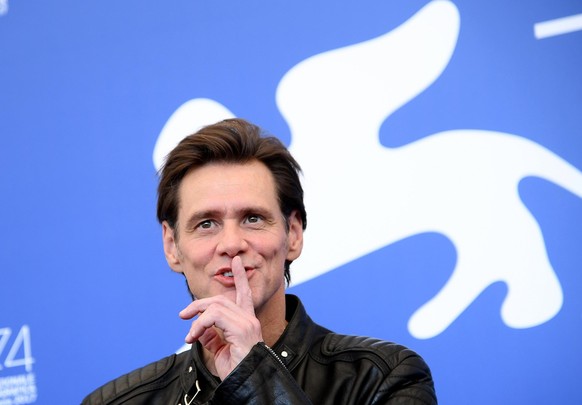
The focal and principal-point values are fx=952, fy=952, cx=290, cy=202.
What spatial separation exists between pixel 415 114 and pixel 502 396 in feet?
3.15

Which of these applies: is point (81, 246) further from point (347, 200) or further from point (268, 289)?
point (268, 289)

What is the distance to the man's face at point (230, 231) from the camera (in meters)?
2.06

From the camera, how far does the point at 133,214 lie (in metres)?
3.19

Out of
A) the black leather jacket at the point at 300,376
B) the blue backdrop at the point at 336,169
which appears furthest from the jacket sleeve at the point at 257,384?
the blue backdrop at the point at 336,169

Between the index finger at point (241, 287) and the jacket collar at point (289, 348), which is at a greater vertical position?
the index finger at point (241, 287)

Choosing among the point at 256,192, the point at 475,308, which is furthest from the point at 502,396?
the point at 256,192

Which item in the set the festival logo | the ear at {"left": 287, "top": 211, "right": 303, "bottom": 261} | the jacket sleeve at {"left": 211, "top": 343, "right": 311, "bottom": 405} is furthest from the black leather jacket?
the festival logo

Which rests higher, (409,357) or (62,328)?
(62,328)

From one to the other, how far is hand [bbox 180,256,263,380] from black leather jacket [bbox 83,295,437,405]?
3cm

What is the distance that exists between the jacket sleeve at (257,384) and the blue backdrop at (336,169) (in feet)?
4.08

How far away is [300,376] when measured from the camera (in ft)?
6.94

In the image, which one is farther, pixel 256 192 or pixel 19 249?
pixel 19 249

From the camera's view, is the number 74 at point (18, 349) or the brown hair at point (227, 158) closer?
the brown hair at point (227, 158)

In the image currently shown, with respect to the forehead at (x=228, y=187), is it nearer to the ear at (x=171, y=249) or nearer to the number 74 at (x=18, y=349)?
the ear at (x=171, y=249)
